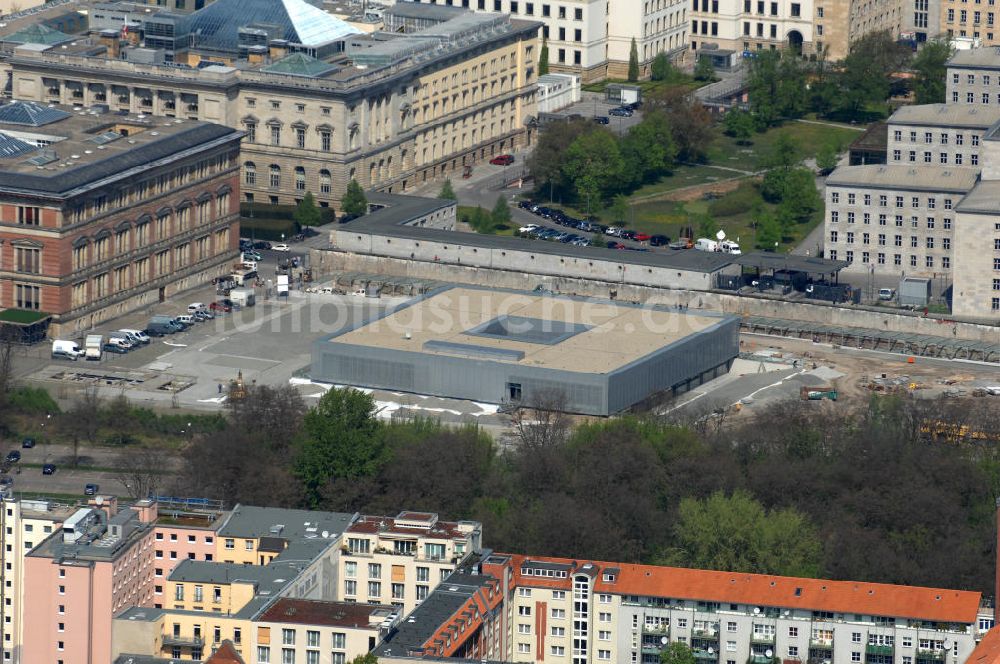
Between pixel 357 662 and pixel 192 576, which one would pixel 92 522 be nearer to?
pixel 192 576

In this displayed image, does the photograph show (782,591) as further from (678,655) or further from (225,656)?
(225,656)

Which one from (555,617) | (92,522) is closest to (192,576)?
(92,522)

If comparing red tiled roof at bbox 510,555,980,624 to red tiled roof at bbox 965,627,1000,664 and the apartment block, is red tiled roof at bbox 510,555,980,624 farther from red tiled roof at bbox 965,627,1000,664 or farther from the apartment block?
red tiled roof at bbox 965,627,1000,664

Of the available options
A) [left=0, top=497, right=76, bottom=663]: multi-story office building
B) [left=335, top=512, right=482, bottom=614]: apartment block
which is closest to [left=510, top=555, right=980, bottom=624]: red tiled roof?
[left=335, top=512, right=482, bottom=614]: apartment block

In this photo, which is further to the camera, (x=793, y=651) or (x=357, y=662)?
(x=793, y=651)

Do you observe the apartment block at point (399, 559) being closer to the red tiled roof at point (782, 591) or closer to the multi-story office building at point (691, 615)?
the multi-story office building at point (691, 615)

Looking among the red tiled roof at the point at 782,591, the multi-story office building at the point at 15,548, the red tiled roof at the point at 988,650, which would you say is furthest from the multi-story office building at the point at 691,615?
the multi-story office building at the point at 15,548

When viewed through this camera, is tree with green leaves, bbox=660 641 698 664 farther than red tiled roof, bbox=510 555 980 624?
No
